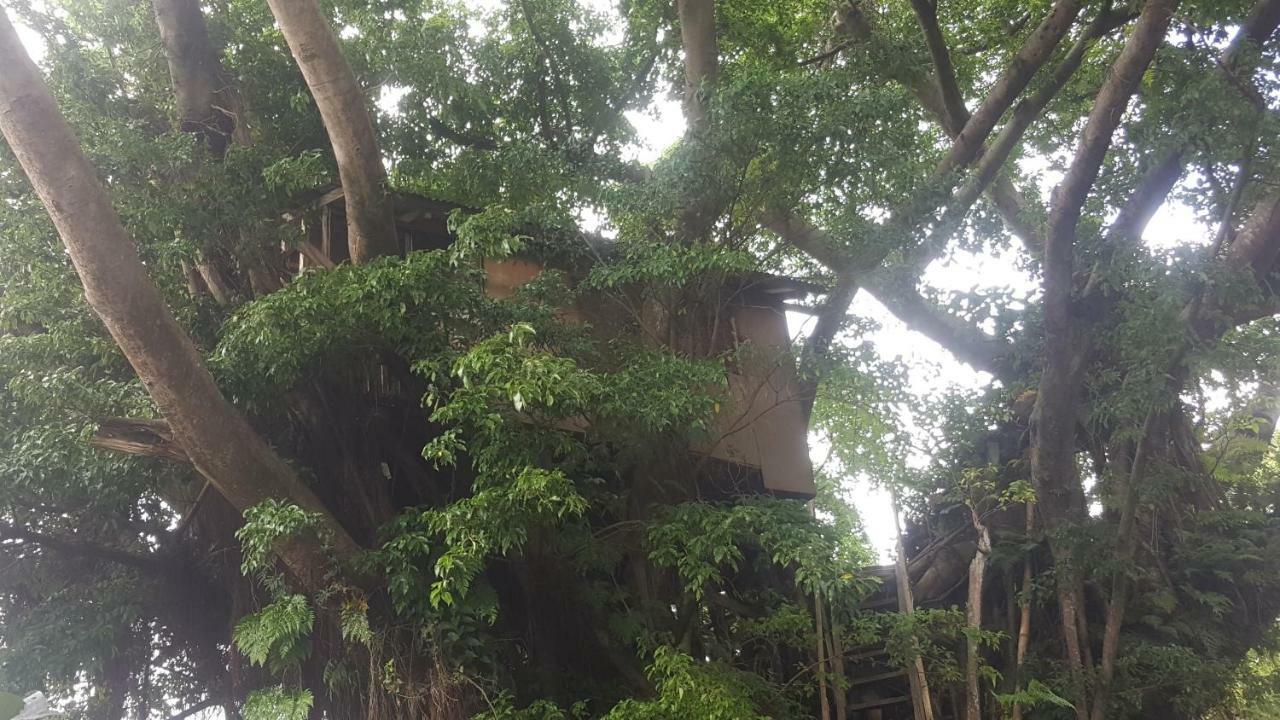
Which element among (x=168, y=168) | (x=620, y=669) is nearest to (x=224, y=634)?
(x=620, y=669)

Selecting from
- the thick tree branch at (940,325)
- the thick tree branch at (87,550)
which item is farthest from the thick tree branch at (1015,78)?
the thick tree branch at (87,550)

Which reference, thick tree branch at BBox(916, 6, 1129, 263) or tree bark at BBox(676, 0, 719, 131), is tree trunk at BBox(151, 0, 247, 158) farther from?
thick tree branch at BBox(916, 6, 1129, 263)

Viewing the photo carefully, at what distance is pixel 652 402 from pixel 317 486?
9.86 ft

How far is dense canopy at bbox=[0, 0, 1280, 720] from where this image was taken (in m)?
6.03

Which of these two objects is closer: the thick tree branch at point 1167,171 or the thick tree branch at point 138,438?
the thick tree branch at point 138,438

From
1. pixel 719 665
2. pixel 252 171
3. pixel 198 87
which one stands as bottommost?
pixel 719 665

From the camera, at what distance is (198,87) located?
27.2ft

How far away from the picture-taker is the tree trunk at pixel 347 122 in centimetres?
631

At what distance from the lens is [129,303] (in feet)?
17.9

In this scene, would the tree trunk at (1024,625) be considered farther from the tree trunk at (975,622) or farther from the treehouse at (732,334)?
the treehouse at (732,334)

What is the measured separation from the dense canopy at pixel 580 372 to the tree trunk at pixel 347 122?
3 cm

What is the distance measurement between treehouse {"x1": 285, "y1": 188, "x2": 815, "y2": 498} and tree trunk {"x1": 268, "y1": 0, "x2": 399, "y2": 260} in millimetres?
1147

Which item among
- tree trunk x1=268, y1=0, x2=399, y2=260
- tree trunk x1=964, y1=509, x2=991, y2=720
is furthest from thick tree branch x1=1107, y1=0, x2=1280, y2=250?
tree trunk x1=268, y1=0, x2=399, y2=260

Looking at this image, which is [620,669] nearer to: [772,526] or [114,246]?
[772,526]
